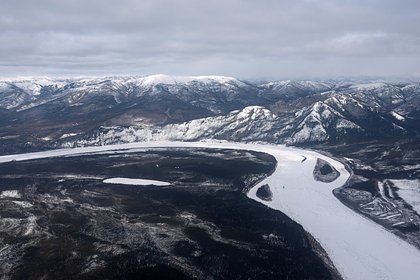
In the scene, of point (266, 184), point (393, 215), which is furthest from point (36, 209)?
point (393, 215)

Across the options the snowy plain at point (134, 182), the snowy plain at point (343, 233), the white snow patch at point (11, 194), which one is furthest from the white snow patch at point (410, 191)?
the white snow patch at point (11, 194)

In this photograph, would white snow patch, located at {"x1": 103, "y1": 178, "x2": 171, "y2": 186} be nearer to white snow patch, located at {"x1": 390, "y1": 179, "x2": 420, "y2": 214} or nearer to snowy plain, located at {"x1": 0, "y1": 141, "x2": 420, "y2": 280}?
snowy plain, located at {"x1": 0, "y1": 141, "x2": 420, "y2": 280}

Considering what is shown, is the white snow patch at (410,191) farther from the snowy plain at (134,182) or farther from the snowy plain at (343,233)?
the snowy plain at (134,182)

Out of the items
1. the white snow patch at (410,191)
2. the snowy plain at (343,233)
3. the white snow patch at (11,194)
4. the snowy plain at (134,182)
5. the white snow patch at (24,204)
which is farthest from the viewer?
the snowy plain at (134,182)

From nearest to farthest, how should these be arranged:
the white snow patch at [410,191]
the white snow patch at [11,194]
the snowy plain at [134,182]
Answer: the white snow patch at [410,191] → the white snow patch at [11,194] → the snowy plain at [134,182]

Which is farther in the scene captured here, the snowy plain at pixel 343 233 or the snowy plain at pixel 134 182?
the snowy plain at pixel 134 182

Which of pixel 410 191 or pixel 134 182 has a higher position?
pixel 410 191

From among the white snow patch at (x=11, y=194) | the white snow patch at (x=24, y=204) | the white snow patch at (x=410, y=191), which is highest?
the white snow patch at (x=410, y=191)

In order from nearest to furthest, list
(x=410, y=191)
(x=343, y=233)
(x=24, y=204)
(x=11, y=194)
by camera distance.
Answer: (x=343, y=233)
(x=24, y=204)
(x=410, y=191)
(x=11, y=194)

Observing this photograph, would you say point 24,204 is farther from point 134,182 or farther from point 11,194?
point 134,182

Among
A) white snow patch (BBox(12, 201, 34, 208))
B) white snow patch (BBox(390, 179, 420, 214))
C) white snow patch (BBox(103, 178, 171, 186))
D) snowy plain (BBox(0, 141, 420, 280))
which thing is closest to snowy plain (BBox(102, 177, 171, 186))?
white snow patch (BBox(103, 178, 171, 186))

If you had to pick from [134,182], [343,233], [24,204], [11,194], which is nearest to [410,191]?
[343,233]

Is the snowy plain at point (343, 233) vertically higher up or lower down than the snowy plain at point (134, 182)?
higher up

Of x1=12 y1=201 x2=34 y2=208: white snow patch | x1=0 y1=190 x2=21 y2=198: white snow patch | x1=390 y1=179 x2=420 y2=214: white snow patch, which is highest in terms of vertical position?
x1=390 y1=179 x2=420 y2=214: white snow patch
